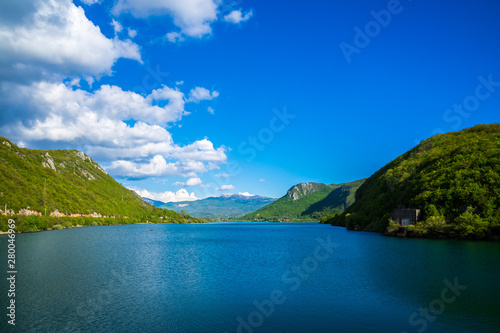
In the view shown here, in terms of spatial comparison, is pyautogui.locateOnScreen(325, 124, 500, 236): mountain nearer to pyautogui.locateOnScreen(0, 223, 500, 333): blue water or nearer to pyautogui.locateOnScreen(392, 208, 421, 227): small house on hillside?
pyautogui.locateOnScreen(392, 208, 421, 227): small house on hillside

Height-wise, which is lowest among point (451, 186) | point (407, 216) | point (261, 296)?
point (261, 296)

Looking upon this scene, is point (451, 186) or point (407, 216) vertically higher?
point (451, 186)

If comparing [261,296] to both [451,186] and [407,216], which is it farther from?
[451,186]

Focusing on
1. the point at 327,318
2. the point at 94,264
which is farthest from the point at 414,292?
the point at 94,264

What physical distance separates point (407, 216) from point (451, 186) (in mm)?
13626

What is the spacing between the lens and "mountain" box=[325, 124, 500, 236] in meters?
69.9

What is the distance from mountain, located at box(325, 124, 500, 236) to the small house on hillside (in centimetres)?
192

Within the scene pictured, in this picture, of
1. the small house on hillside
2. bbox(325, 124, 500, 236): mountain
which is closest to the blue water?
bbox(325, 124, 500, 236): mountain

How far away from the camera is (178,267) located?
38.9 metres

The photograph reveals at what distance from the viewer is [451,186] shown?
259 ft

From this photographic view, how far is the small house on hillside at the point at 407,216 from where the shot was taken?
80.5 meters

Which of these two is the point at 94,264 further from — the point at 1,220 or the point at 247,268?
the point at 1,220

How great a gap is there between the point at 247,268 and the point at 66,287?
19.9 meters

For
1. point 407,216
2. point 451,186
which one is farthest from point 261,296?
point 451,186
